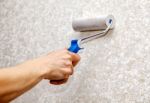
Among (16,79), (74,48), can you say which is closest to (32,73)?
(16,79)

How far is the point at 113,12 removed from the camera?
38.0 inches

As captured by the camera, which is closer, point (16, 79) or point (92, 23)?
point (16, 79)

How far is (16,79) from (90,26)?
0.31 m

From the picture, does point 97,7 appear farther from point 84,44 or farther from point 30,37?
point 30,37

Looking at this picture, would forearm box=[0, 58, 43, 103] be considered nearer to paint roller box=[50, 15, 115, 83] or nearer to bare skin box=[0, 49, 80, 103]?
bare skin box=[0, 49, 80, 103]

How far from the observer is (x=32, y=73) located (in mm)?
801

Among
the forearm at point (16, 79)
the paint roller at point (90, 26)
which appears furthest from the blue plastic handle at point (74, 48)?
the forearm at point (16, 79)

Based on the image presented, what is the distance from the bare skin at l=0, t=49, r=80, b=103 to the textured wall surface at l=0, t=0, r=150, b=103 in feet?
0.37

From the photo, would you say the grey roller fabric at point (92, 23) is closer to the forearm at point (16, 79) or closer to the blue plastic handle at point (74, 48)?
the blue plastic handle at point (74, 48)

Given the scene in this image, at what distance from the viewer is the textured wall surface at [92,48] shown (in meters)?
0.90

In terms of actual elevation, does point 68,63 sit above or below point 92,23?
below

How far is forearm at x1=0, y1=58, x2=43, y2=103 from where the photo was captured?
0.75 m

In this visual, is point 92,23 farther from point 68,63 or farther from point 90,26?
point 68,63

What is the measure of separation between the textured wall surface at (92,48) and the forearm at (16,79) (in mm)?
220
